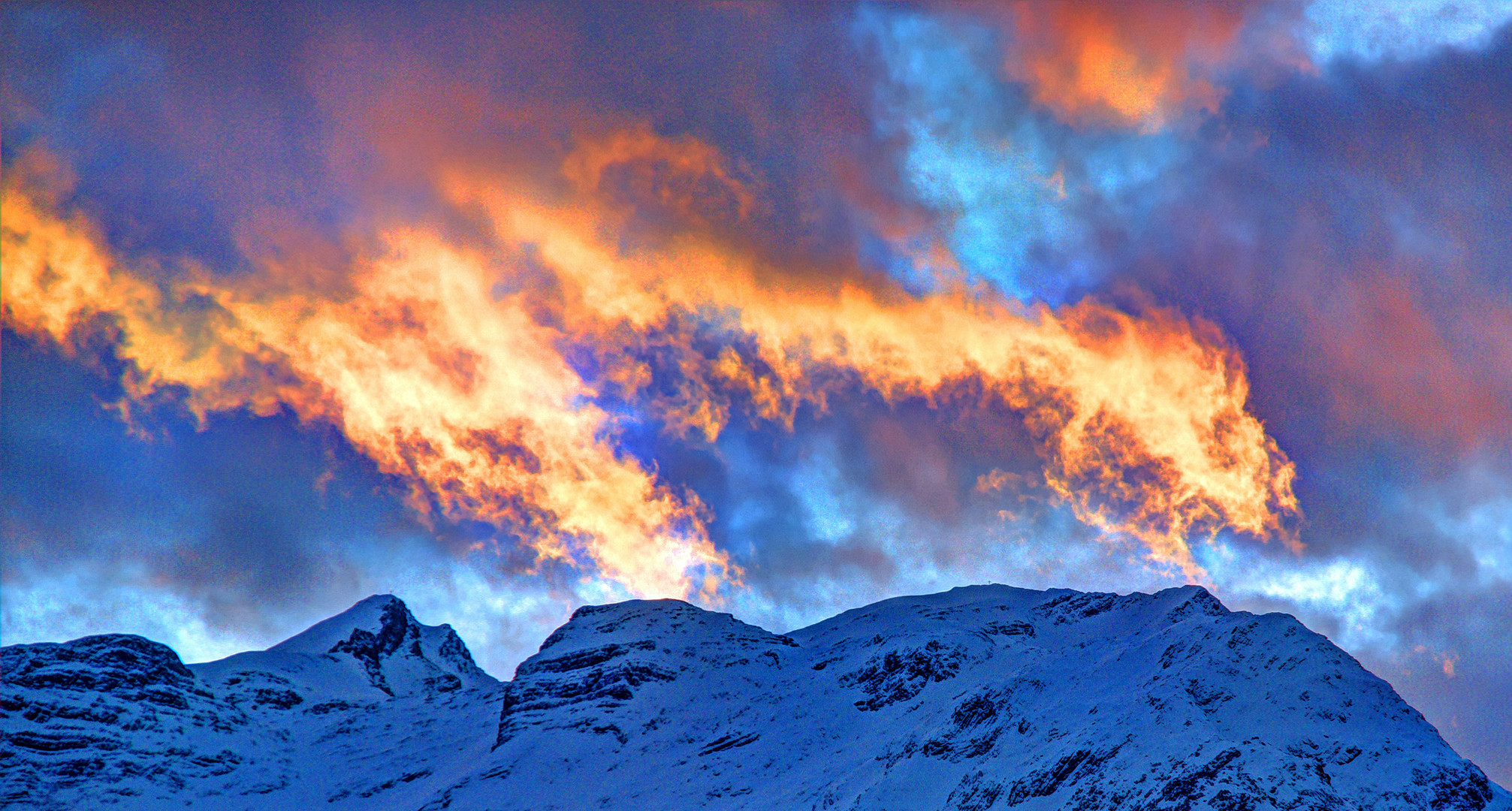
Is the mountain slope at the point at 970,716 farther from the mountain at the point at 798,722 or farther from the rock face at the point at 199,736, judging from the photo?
the rock face at the point at 199,736

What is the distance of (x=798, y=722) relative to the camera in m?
129

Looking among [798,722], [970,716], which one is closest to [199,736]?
[798,722]

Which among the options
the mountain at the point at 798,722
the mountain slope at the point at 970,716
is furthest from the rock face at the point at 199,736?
the mountain slope at the point at 970,716

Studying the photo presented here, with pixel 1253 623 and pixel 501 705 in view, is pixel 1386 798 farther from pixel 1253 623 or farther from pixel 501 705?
pixel 501 705

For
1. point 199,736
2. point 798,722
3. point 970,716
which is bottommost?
point 970,716

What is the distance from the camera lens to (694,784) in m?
116

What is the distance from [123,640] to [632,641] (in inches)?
2888

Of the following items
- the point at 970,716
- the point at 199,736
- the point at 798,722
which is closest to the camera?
the point at 970,716

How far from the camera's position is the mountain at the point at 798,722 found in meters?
88.9

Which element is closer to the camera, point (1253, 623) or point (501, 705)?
point (1253, 623)

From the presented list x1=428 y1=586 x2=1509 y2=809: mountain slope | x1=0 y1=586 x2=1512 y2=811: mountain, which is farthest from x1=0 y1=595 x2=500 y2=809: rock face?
x1=428 y1=586 x2=1509 y2=809: mountain slope

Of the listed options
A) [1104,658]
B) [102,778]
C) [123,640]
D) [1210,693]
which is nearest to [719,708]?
[1104,658]

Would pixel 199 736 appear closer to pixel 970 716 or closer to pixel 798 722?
pixel 798 722

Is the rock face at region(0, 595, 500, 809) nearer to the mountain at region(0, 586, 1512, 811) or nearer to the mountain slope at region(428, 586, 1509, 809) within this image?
the mountain at region(0, 586, 1512, 811)
